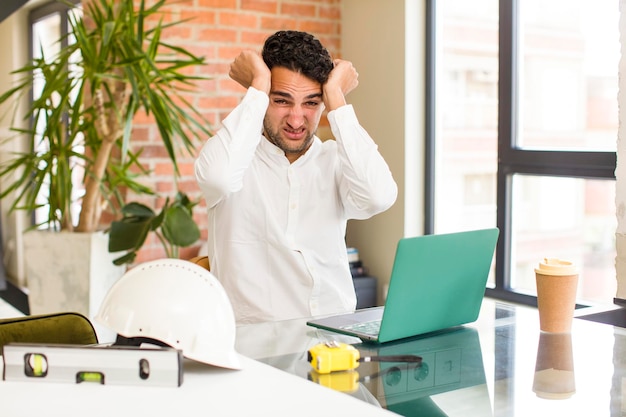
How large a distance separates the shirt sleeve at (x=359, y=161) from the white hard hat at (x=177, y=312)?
106 centimetres


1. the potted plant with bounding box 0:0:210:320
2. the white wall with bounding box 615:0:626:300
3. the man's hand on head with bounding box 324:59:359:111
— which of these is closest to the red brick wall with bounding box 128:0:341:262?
the potted plant with bounding box 0:0:210:320

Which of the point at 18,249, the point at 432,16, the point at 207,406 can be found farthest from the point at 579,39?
the point at 18,249

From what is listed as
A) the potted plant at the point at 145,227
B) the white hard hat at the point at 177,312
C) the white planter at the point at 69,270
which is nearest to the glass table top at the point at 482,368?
the white hard hat at the point at 177,312

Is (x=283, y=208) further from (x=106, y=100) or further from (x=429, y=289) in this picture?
(x=106, y=100)

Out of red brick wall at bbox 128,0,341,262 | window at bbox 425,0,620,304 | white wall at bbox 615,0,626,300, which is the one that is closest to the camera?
white wall at bbox 615,0,626,300

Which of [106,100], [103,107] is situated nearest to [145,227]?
[103,107]

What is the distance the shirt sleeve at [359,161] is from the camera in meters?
2.37

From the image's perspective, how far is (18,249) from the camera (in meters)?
6.32

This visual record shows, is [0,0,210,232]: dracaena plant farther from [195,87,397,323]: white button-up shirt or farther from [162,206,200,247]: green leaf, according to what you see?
[195,87,397,323]: white button-up shirt

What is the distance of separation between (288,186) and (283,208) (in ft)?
0.21

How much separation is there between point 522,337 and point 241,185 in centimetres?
94

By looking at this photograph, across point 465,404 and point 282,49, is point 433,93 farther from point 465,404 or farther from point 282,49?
point 465,404

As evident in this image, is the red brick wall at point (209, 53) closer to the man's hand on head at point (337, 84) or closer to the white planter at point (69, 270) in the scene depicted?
the white planter at point (69, 270)

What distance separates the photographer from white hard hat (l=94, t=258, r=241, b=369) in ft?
4.38
